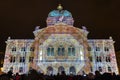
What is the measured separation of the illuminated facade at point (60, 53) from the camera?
43.8 m

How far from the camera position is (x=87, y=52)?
4512cm

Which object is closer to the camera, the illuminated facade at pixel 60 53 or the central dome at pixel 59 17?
the illuminated facade at pixel 60 53

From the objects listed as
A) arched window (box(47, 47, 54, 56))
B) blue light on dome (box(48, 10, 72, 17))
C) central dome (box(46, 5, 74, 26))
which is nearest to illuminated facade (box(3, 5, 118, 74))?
arched window (box(47, 47, 54, 56))

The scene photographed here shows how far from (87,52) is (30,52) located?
12.6 metres

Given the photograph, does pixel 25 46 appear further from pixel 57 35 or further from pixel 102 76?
pixel 102 76

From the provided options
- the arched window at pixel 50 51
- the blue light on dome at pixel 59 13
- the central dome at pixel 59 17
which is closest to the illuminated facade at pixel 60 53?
the arched window at pixel 50 51

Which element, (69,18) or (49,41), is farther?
(69,18)

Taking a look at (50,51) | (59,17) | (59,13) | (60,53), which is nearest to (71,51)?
(60,53)

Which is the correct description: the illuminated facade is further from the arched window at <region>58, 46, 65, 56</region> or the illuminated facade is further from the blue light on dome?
the blue light on dome

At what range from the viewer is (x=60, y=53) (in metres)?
45.0

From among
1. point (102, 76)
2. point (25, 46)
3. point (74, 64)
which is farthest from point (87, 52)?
point (102, 76)

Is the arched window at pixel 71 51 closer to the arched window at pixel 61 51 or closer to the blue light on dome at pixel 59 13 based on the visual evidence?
the arched window at pixel 61 51

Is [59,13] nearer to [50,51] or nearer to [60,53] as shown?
[50,51]

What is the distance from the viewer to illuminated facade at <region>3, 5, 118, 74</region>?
43.8 meters
